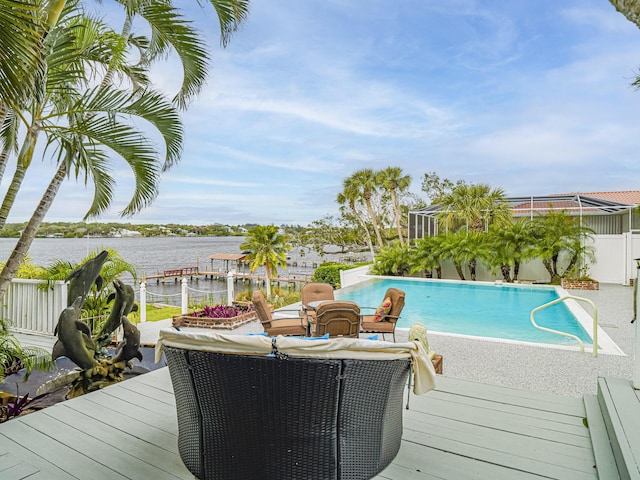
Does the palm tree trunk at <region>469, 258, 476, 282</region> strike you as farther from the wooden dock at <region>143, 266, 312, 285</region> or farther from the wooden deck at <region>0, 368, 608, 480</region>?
the wooden deck at <region>0, 368, 608, 480</region>

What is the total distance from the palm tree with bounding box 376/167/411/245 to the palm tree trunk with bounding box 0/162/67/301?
21907mm

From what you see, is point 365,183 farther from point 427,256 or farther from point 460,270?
point 460,270

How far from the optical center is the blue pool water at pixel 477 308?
27.5 feet

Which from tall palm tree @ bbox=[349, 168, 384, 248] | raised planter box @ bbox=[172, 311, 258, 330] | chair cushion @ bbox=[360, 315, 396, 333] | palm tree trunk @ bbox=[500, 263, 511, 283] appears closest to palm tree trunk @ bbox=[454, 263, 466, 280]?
palm tree trunk @ bbox=[500, 263, 511, 283]

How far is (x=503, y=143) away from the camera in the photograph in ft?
68.4

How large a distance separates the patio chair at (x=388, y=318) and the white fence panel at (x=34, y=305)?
498 centimetres

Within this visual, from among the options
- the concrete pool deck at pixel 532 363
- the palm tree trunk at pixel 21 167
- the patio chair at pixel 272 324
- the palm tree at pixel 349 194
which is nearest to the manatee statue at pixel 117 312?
the palm tree trunk at pixel 21 167

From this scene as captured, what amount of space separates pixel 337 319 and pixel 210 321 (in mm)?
4079

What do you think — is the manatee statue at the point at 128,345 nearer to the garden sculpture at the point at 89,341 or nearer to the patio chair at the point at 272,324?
the garden sculpture at the point at 89,341

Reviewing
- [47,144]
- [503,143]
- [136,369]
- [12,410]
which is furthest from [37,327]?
[503,143]

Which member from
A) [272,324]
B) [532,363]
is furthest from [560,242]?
[272,324]

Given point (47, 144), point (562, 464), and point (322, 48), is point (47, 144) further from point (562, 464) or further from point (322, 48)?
point (322, 48)

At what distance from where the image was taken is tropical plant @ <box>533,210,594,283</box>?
13484 millimetres

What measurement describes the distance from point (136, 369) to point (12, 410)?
138 centimetres
